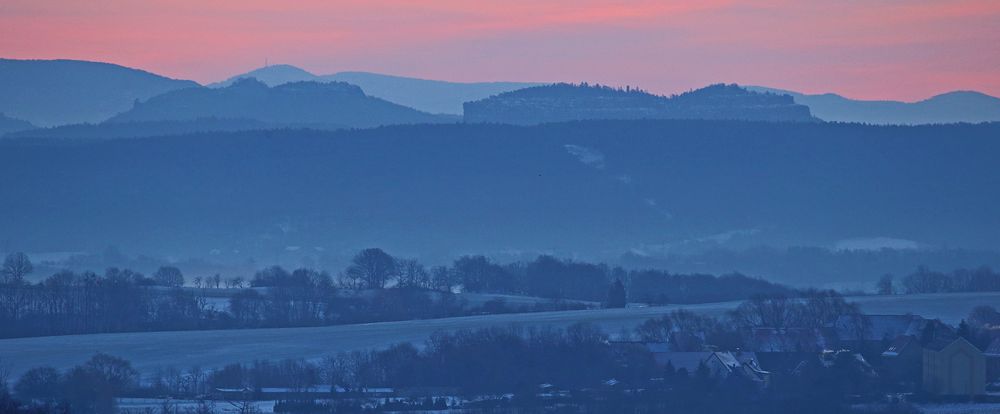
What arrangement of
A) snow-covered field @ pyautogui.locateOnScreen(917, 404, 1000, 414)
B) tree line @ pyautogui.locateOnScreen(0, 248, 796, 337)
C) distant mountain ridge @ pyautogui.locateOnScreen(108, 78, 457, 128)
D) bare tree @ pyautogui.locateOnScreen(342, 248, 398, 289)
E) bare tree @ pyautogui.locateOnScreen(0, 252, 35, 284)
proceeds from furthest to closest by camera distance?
1. distant mountain ridge @ pyautogui.locateOnScreen(108, 78, 457, 128)
2. bare tree @ pyautogui.locateOnScreen(342, 248, 398, 289)
3. bare tree @ pyautogui.locateOnScreen(0, 252, 35, 284)
4. tree line @ pyautogui.locateOnScreen(0, 248, 796, 337)
5. snow-covered field @ pyautogui.locateOnScreen(917, 404, 1000, 414)

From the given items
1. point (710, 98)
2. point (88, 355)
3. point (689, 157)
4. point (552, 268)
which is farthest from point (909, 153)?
point (88, 355)

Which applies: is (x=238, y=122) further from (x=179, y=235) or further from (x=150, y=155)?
(x=179, y=235)

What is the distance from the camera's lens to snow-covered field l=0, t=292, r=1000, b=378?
165ft

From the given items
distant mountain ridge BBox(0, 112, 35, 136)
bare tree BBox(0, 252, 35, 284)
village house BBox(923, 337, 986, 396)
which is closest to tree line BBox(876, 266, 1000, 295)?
village house BBox(923, 337, 986, 396)

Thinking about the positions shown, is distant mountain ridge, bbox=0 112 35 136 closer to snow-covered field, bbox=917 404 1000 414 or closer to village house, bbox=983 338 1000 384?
village house, bbox=983 338 1000 384

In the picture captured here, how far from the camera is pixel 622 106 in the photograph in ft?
531

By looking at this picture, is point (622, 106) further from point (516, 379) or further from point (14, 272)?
point (516, 379)

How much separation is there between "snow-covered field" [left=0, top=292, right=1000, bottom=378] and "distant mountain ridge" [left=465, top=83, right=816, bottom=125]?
99.2 m

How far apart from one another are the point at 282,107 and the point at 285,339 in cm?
13033

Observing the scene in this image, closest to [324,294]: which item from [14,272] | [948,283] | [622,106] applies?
[14,272]

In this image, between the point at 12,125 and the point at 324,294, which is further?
the point at 12,125

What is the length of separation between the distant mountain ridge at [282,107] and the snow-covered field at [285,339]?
382 ft

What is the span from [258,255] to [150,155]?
2479 cm

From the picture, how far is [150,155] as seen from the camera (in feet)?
465
